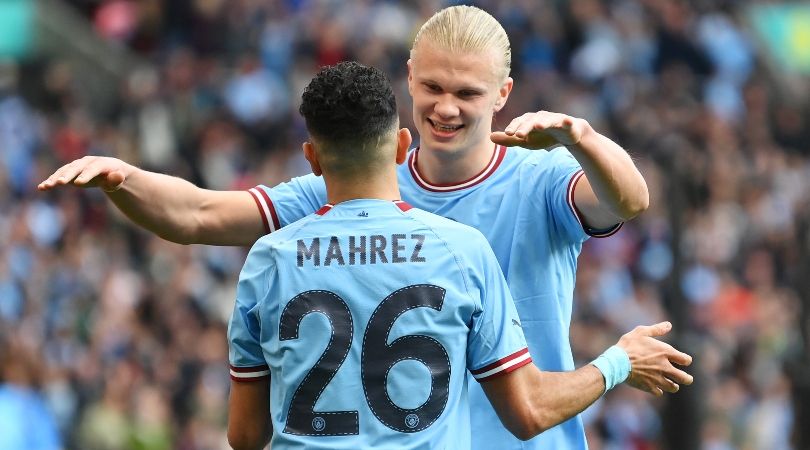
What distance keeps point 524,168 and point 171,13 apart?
571 inches

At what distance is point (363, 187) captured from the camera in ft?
14.1

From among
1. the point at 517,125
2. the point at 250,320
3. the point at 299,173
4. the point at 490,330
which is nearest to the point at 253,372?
the point at 250,320

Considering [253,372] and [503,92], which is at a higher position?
[503,92]

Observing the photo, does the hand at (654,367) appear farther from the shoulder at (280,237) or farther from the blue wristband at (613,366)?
the shoulder at (280,237)

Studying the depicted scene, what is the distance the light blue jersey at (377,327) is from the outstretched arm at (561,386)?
7 cm

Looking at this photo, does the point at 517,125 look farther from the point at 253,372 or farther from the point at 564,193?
the point at 253,372

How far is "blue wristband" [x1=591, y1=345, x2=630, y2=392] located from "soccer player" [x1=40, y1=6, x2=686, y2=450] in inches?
4.9

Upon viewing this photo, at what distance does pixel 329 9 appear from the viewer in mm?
18453

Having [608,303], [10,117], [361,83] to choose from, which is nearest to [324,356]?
[361,83]

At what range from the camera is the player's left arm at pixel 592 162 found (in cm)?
425

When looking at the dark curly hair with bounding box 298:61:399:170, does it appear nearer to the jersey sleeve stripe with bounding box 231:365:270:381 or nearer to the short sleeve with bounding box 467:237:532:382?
the short sleeve with bounding box 467:237:532:382

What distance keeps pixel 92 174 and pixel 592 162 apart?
1398 millimetres

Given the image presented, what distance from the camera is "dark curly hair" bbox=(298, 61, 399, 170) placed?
4238 millimetres

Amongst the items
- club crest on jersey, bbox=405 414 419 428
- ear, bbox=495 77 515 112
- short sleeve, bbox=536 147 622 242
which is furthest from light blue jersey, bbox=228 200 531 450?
ear, bbox=495 77 515 112
